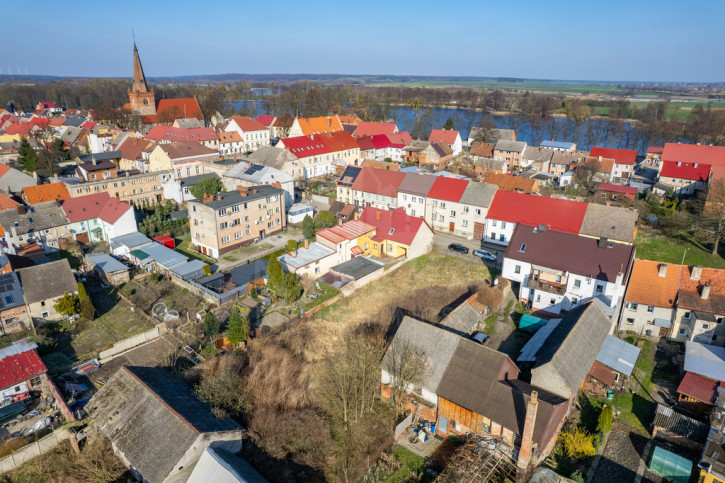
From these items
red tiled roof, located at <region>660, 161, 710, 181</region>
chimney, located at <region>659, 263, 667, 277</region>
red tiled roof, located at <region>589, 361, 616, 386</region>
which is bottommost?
red tiled roof, located at <region>589, 361, 616, 386</region>

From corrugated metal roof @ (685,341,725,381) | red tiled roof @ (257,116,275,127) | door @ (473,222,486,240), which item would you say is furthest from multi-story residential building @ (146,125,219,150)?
corrugated metal roof @ (685,341,725,381)

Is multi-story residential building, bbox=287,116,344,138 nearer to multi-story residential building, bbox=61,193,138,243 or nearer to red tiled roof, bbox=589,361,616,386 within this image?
multi-story residential building, bbox=61,193,138,243

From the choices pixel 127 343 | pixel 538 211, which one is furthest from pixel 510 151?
pixel 127 343

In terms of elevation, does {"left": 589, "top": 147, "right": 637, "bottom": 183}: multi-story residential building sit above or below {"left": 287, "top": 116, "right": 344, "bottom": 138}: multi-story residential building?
below

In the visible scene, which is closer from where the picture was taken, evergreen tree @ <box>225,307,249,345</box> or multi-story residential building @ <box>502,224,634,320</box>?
evergreen tree @ <box>225,307,249,345</box>

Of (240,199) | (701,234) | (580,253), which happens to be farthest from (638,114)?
(240,199)

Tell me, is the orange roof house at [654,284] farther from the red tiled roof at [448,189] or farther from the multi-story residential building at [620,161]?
the multi-story residential building at [620,161]
